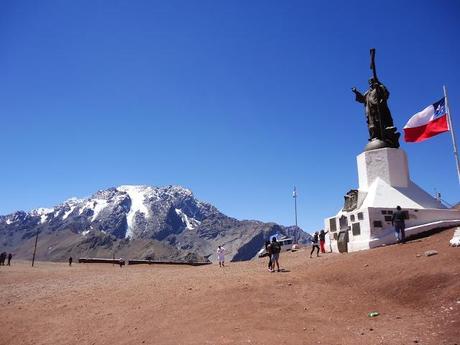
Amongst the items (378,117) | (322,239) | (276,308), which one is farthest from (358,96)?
(276,308)

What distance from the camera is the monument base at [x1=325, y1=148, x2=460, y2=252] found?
70.4 ft

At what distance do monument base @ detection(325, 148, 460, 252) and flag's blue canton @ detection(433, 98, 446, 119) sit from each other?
4.95 meters

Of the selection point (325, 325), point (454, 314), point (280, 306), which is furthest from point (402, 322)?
point (280, 306)

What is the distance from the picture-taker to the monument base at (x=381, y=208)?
21469 mm

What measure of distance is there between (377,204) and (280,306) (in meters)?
12.1

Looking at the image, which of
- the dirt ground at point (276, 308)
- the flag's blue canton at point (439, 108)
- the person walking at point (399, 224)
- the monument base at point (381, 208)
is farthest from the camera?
the monument base at point (381, 208)

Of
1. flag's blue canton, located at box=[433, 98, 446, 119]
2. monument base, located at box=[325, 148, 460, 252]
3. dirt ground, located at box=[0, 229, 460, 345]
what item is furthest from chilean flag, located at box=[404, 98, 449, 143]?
dirt ground, located at box=[0, 229, 460, 345]

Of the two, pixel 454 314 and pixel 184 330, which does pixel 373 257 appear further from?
pixel 184 330

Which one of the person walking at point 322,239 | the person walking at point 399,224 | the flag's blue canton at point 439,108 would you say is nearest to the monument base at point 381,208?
the person walking at point 322,239

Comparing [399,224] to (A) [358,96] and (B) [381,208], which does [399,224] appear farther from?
(A) [358,96]

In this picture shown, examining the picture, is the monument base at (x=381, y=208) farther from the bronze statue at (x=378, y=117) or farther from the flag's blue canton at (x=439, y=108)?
the flag's blue canton at (x=439, y=108)

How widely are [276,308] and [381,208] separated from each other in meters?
11.7

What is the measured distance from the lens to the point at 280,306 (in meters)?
12.7

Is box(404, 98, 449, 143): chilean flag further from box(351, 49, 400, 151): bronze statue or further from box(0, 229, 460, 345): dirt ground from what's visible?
box(0, 229, 460, 345): dirt ground
